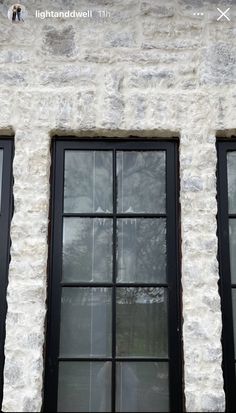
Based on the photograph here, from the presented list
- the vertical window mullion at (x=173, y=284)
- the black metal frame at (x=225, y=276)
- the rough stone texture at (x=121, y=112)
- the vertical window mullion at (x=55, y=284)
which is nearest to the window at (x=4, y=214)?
the rough stone texture at (x=121, y=112)

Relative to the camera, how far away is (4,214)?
3.55m

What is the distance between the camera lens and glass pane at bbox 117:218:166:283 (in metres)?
3.50

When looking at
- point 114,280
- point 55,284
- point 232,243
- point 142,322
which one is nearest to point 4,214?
point 55,284

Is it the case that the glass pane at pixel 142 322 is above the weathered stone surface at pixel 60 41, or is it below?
below

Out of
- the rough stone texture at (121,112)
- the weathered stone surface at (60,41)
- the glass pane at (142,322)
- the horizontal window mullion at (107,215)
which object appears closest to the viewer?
the rough stone texture at (121,112)

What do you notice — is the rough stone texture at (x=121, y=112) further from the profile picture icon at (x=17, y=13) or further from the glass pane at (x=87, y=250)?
the glass pane at (x=87, y=250)

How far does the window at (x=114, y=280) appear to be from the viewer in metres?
3.37

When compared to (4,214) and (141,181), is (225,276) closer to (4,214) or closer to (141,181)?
(141,181)

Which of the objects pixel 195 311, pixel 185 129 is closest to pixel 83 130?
pixel 185 129

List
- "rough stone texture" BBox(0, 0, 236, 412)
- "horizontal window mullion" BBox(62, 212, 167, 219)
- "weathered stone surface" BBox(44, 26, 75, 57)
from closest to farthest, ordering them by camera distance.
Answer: "rough stone texture" BBox(0, 0, 236, 412) < "horizontal window mullion" BBox(62, 212, 167, 219) < "weathered stone surface" BBox(44, 26, 75, 57)

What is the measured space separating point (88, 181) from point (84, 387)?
124 cm

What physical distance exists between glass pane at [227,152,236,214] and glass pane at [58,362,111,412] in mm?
1221

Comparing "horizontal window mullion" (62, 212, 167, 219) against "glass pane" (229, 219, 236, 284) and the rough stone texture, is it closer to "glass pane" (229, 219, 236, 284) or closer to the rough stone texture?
the rough stone texture

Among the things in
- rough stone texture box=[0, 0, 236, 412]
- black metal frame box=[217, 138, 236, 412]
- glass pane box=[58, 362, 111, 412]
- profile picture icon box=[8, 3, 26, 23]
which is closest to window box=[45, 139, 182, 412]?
glass pane box=[58, 362, 111, 412]
